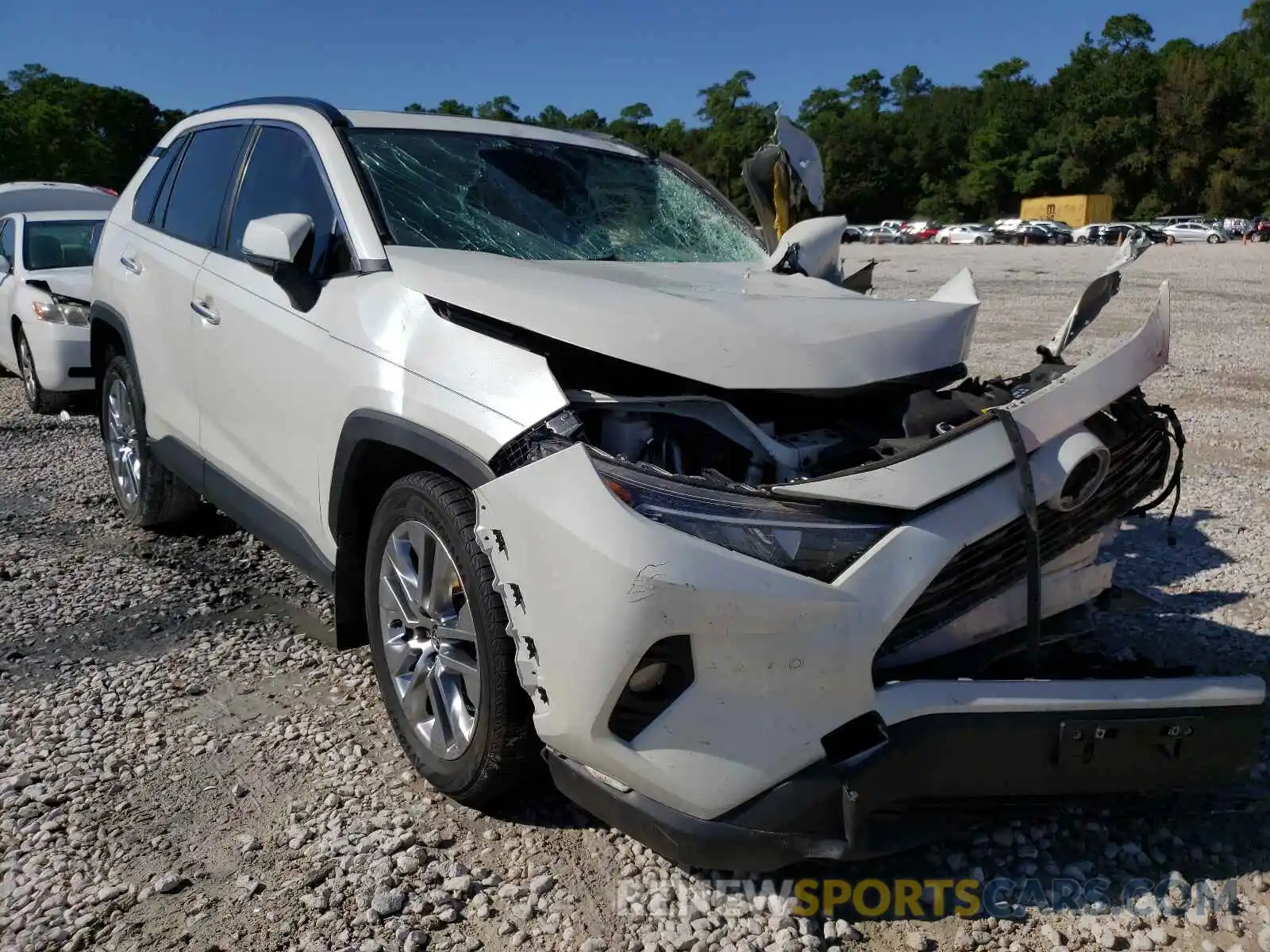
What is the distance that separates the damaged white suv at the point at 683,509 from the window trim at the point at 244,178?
2 centimetres

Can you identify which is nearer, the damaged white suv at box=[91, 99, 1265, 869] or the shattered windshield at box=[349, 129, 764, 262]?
the damaged white suv at box=[91, 99, 1265, 869]

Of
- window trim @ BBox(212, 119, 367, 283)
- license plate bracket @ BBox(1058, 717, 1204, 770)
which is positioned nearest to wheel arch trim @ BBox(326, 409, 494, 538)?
window trim @ BBox(212, 119, 367, 283)

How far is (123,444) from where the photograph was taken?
5.29 m

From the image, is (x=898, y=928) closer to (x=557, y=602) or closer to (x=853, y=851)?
(x=853, y=851)

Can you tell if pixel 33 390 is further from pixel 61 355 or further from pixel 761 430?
pixel 761 430

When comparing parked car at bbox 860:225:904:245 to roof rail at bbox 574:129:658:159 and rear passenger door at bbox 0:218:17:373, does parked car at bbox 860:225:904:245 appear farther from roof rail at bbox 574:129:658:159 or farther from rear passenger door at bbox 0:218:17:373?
roof rail at bbox 574:129:658:159

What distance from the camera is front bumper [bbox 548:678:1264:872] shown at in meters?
2.17

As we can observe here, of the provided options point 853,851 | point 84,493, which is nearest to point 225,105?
point 84,493

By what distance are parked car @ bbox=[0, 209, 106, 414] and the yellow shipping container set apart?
7656cm

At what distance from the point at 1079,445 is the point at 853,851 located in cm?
108

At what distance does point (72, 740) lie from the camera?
325 centimetres

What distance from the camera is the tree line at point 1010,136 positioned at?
68875mm

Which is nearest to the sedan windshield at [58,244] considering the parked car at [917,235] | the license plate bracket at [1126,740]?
the license plate bracket at [1126,740]

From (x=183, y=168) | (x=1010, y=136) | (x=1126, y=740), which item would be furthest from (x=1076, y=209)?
(x=1126, y=740)
